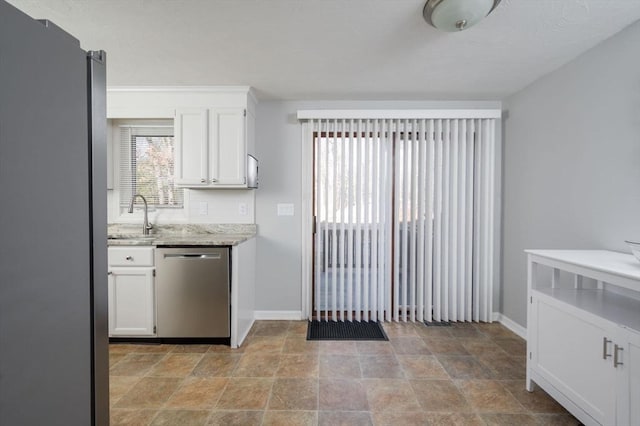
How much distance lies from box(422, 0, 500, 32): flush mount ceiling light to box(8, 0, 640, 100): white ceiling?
0.10 meters

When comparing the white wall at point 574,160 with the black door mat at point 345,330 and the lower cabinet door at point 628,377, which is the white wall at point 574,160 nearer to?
the lower cabinet door at point 628,377

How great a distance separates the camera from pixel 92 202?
0.76 metres

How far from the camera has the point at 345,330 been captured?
2918 mm

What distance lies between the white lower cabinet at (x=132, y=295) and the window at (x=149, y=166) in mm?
782

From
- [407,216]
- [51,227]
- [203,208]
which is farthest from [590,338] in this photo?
[203,208]

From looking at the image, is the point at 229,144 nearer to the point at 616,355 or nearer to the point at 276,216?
the point at 276,216

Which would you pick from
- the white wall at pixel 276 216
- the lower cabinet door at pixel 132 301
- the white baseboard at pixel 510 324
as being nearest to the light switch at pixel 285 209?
the white wall at pixel 276 216

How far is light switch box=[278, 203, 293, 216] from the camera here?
10.6 ft

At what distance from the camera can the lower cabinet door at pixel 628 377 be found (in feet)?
4.20

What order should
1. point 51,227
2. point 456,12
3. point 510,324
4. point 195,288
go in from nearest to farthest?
point 51,227
point 456,12
point 195,288
point 510,324

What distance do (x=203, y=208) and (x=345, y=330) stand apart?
1.99 m

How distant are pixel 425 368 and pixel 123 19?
3258mm

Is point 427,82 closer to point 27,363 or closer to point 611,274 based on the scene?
point 611,274

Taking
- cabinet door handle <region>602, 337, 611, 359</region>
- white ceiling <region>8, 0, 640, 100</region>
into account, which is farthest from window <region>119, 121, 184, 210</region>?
cabinet door handle <region>602, 337, 611, 359</region>
